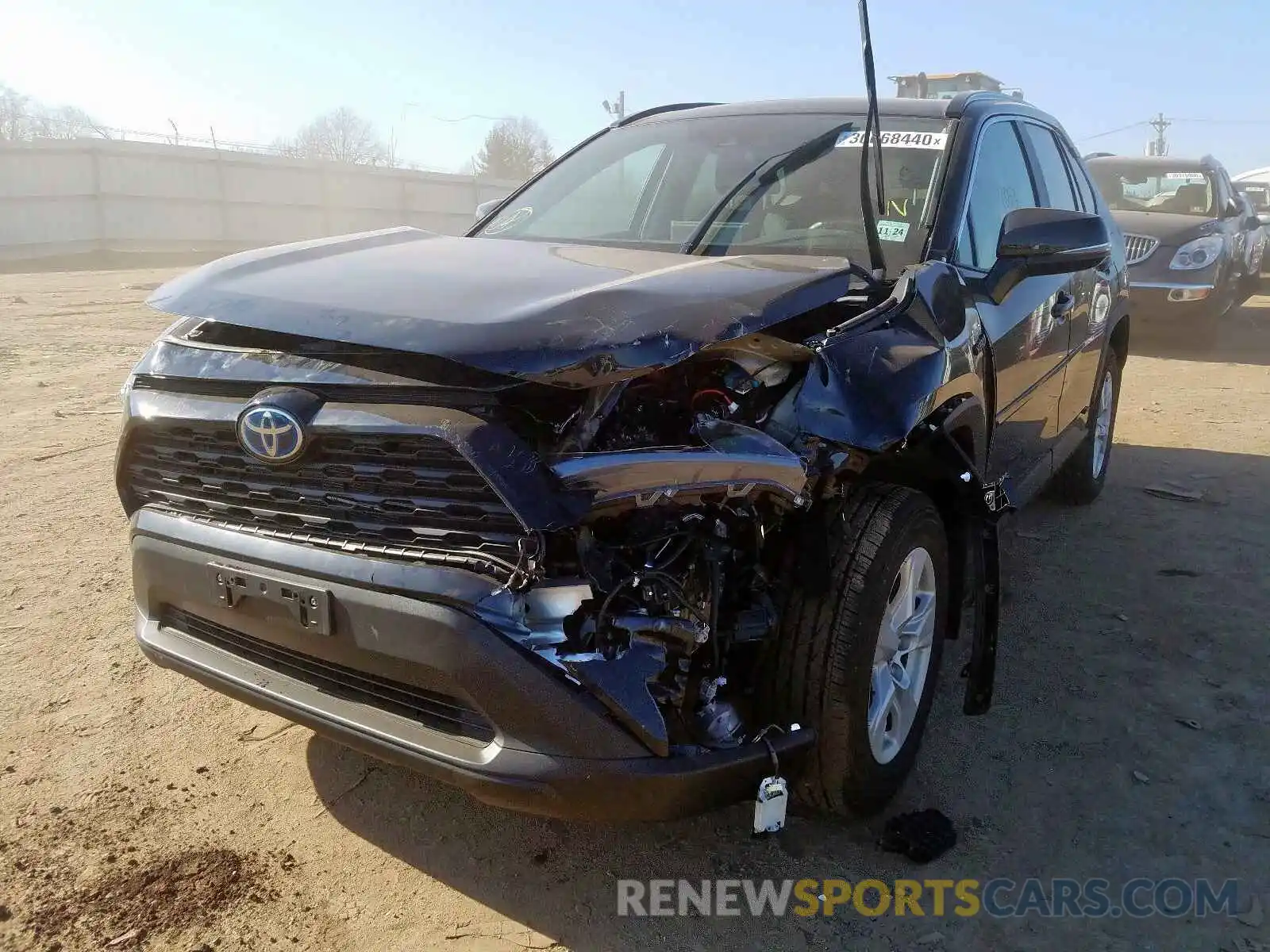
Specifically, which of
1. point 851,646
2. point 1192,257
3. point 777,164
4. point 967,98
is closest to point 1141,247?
point 1192,257

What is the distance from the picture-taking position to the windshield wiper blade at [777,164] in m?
3.31

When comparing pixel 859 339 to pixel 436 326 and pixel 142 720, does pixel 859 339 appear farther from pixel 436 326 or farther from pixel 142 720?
pixel 142 720

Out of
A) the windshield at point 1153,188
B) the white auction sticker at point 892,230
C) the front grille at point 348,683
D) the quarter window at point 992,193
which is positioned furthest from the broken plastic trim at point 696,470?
the windshield at point 1153,188

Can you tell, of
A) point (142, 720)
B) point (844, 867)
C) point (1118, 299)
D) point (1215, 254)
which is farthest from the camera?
point (1215, 254)

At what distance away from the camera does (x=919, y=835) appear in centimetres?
258

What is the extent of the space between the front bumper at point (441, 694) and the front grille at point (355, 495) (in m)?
0.05

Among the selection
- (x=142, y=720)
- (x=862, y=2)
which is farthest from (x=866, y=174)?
(x=142, y=720)

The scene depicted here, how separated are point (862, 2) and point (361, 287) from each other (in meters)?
1.60

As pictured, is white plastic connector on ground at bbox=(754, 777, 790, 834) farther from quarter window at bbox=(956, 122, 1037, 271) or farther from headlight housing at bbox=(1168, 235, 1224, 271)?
headlight housing at bbox=(1168, 235, 1224, 271)

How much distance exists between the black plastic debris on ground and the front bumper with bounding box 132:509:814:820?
0.59 meters

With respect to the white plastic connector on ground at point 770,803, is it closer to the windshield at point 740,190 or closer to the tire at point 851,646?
→ the tire at point 851,646

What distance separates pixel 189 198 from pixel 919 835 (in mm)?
28265

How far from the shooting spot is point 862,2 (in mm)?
2771

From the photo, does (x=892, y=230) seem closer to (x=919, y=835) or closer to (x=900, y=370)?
(x=900, y=370)
